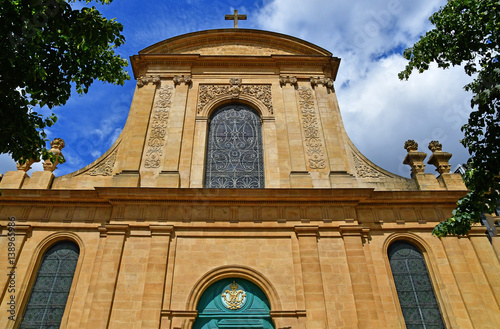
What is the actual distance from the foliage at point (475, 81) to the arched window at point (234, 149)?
19.2 feet

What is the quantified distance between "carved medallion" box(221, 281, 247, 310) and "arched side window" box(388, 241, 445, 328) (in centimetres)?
416

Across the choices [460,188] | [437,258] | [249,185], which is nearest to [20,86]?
[249,185]

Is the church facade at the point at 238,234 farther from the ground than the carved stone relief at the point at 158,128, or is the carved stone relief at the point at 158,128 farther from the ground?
the carved stone relief at the point at 158,128

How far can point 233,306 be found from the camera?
9.53 meters

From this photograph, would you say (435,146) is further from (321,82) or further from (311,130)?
(321,82)

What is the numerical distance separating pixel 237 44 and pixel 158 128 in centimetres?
514

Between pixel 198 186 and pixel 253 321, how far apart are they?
161 inches

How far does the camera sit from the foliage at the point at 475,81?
693 cm

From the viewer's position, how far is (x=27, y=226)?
10.6 metres

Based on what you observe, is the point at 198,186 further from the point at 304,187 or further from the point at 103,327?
the point at 103,327

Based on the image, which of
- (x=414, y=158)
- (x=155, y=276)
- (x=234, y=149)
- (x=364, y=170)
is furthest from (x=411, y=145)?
(x=155, y=276)

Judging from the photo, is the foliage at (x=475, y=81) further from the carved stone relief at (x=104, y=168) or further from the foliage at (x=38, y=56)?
the carved stone relief at (x=104, y=168)

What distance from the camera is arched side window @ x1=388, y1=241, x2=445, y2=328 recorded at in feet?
31.7

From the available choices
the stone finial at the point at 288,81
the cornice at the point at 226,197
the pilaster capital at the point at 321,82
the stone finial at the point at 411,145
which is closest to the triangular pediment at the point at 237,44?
the pilaster capital at the point at 321,82
